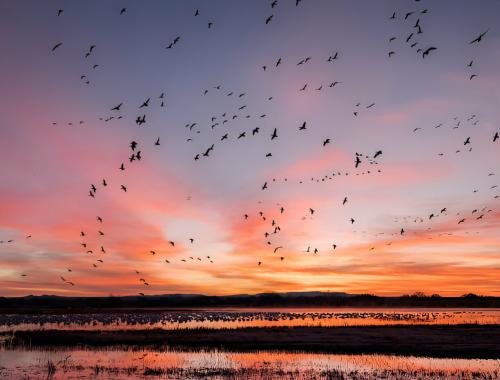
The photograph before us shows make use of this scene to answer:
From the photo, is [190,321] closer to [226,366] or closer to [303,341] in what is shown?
[303,341]

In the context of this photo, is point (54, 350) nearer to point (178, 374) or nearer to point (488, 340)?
point (178, 374)

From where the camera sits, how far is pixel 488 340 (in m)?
49.4

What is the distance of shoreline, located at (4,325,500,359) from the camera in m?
43.3

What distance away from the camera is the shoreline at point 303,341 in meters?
43.3

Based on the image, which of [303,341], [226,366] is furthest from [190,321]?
[226,366]

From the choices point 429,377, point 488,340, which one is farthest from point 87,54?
point 488,340

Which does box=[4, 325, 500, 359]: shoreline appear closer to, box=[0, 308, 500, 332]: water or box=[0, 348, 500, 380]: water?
box=[0, 348, 500, 380]: water

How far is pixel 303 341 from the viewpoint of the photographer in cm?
5003

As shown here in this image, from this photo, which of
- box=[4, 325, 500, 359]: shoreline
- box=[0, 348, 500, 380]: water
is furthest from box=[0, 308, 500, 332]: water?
box=[0, 348, 500, 380]: water

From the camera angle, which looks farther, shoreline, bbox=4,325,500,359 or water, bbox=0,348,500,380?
shoreline, bbox=4,325,500,359

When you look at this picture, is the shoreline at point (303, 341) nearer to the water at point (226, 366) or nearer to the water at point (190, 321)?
the water at point (226, 366)

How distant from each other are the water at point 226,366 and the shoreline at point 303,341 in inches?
146

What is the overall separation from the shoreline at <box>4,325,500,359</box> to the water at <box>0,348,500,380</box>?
3.72 metres

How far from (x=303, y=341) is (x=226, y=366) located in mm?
16570
